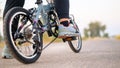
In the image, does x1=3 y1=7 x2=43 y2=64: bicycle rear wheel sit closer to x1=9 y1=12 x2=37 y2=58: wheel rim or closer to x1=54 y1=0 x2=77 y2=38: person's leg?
x1=9 y1=12 x2=37 y2=58: wheel rim

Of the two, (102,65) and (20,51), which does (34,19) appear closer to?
(20,51)

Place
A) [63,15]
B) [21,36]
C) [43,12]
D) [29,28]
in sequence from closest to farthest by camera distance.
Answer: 1. [21,36]
2. [29,28]
3. [43,12]
4. [63,15]

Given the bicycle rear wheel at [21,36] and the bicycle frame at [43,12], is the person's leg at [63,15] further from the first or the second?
the bicycle rear wheel at [21,36]

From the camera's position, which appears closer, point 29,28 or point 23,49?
point 23,49

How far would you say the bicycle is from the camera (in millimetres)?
4094

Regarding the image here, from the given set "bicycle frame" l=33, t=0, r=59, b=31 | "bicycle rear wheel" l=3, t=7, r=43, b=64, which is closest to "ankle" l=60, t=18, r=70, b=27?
"bicycle frame" l=33, t=0, r=59, b=31


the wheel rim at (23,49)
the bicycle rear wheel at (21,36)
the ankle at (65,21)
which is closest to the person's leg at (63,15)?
the ankle at (65,21)

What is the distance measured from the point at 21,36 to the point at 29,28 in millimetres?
177

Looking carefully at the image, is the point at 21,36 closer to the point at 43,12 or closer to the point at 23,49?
the point at 23,49

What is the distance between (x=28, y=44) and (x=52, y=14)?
0.62 m

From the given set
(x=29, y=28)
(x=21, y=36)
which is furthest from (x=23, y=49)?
(x=29, y=28)

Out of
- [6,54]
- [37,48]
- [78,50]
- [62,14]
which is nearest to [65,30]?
[62,14]

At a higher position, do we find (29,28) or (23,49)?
(29,28)

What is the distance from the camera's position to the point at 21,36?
4336mm
